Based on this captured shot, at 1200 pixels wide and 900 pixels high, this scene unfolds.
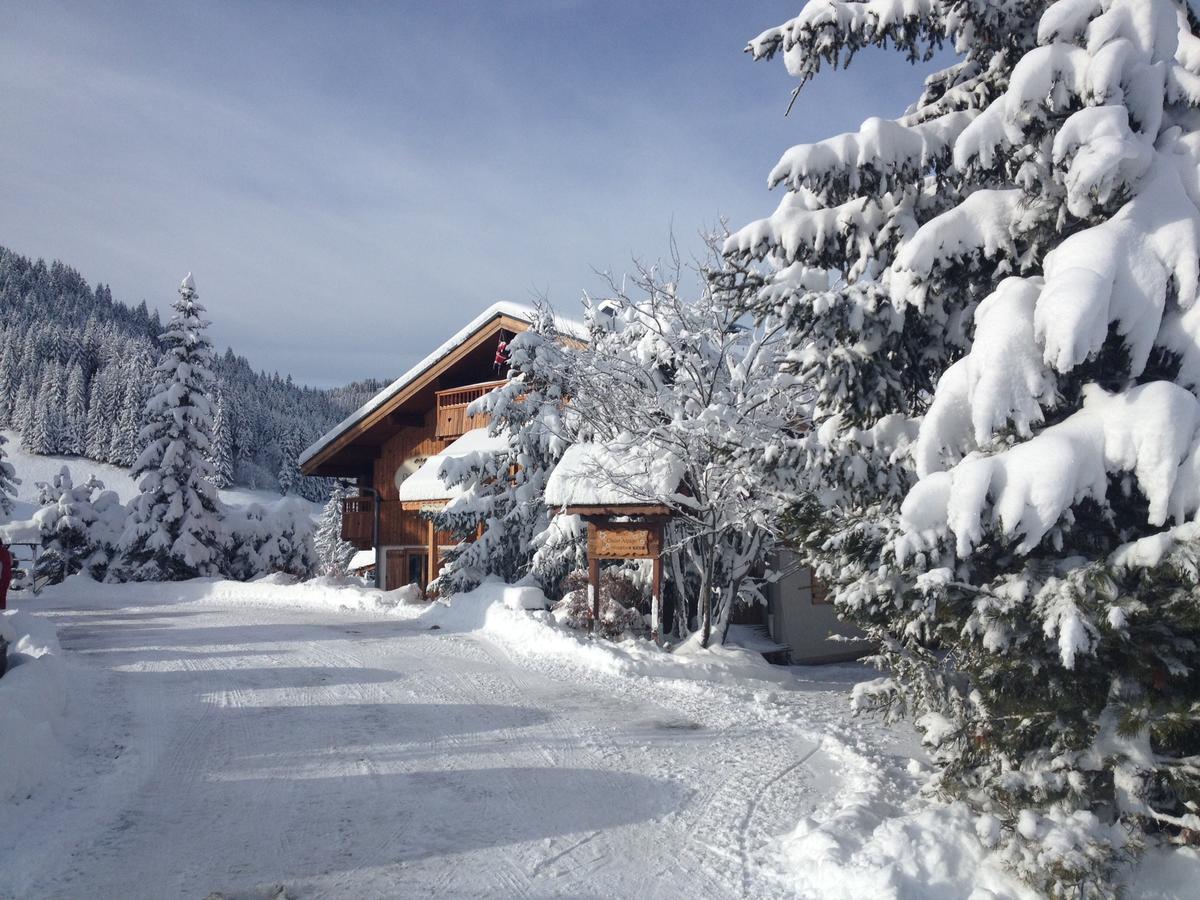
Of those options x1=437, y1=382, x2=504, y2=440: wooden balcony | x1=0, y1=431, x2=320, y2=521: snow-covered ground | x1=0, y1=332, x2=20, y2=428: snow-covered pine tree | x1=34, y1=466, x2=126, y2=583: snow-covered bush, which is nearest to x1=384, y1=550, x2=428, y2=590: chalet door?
x1=437, y1=382, x2=504, y2=440: wooden balcony

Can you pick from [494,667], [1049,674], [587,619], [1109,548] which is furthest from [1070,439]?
[587,619]

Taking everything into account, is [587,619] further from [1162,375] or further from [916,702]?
[1162,375]

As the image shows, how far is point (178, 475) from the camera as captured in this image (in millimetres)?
26094

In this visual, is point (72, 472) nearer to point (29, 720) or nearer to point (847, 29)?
point (29, 720)

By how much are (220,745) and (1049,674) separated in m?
6.34

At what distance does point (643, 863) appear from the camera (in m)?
4.89

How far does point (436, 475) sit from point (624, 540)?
8207 millimetres

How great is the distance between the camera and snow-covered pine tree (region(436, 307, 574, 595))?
15414 mm

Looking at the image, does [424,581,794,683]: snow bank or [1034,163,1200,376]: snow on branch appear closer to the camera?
[1034,163,1200,376]: snow on branch

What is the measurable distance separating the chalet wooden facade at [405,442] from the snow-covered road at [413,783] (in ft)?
37.7

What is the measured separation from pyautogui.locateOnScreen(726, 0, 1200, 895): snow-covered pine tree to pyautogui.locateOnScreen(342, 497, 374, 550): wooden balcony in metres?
19.7

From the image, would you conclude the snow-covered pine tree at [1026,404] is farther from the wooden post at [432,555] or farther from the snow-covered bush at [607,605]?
the wooden post at [432,555]

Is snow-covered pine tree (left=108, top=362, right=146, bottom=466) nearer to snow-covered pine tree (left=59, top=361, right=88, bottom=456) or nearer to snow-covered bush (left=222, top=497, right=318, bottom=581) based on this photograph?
snow-covered pine tree (left=59, top=361, right=88, bottom=456)

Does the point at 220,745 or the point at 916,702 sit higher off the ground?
the point at 916,702
